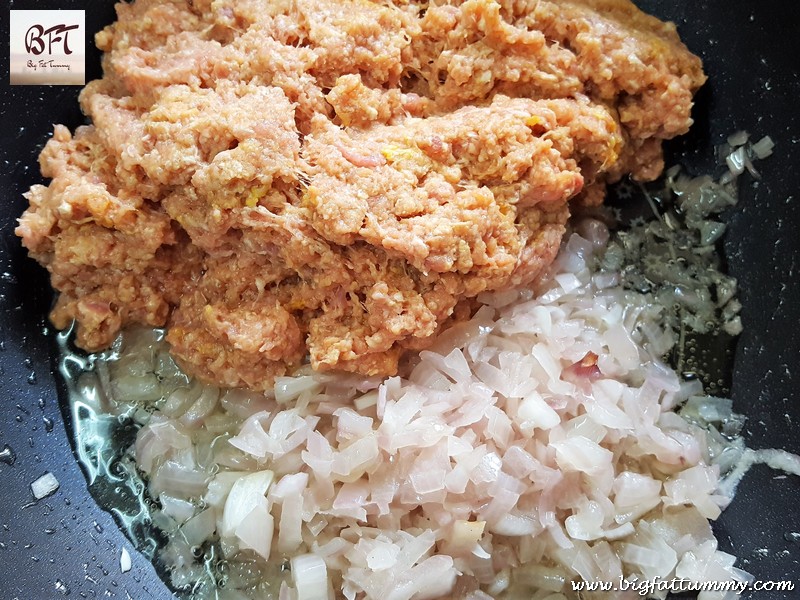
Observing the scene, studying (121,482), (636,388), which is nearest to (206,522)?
(121,482)

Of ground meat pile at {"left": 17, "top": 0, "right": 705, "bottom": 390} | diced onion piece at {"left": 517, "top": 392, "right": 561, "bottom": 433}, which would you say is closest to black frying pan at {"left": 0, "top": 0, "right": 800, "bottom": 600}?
ground meat pile at {"left": 17, "top": 0, "right": 705, "bottom": 390}

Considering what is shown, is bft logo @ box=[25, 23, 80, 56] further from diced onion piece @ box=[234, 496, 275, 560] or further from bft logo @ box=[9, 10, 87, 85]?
diced onion piece @ box=[234, 496, 275, 560]

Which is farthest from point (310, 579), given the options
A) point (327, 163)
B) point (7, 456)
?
point (327, 163)

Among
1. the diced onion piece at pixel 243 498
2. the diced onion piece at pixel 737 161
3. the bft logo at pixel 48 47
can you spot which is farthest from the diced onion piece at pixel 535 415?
the bft logo at pixel 48 47

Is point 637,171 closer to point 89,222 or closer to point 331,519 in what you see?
point 331,519

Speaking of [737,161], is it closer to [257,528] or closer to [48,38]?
[257,528]

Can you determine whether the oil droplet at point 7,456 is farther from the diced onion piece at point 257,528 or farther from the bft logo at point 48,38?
the bft logo at point 48,38
